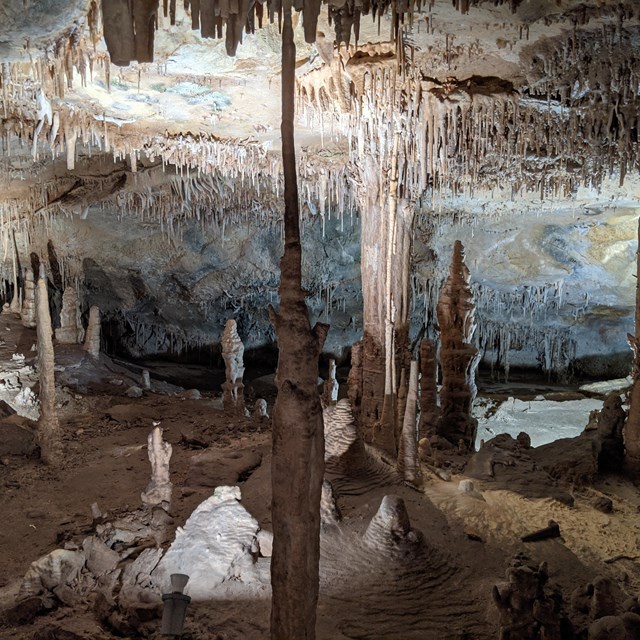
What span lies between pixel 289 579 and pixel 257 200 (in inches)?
439

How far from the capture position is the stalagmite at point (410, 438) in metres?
6.82

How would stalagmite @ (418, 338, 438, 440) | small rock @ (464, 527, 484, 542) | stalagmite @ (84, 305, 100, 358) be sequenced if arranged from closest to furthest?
small rock @ (464, 527, 484, 542)
stalagmite @ (418, 338, 438, 440)
stalagmite @ (84, 305, 100, 358)

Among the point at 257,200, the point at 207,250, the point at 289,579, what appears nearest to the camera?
the point at 289,579

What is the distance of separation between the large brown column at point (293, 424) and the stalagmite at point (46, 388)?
5884 millimetres

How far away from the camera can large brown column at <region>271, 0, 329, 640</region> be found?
3006 millimetres

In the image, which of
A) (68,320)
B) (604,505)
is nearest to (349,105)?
(604,505)

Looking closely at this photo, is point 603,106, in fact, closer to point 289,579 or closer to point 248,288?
point 289,579

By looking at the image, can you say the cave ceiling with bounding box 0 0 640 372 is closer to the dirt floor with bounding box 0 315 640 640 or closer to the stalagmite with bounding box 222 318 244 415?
the stalagmite with bounding box 222 318 244 415

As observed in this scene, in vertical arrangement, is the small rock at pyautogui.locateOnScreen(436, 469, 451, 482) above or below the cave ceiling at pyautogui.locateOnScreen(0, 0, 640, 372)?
below

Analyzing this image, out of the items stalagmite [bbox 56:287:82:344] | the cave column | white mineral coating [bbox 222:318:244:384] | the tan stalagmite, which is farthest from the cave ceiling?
stalagmite [bbox 56:287:82:344]

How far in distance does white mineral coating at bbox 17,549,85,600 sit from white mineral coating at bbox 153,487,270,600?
2.47 ft

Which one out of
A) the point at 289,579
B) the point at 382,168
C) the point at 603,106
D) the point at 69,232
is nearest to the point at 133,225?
the point at 69,232

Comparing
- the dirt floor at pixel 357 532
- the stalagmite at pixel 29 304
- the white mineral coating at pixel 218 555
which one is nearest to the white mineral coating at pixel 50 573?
the dirt floor at pixel 357 532

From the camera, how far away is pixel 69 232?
51.7 feet
